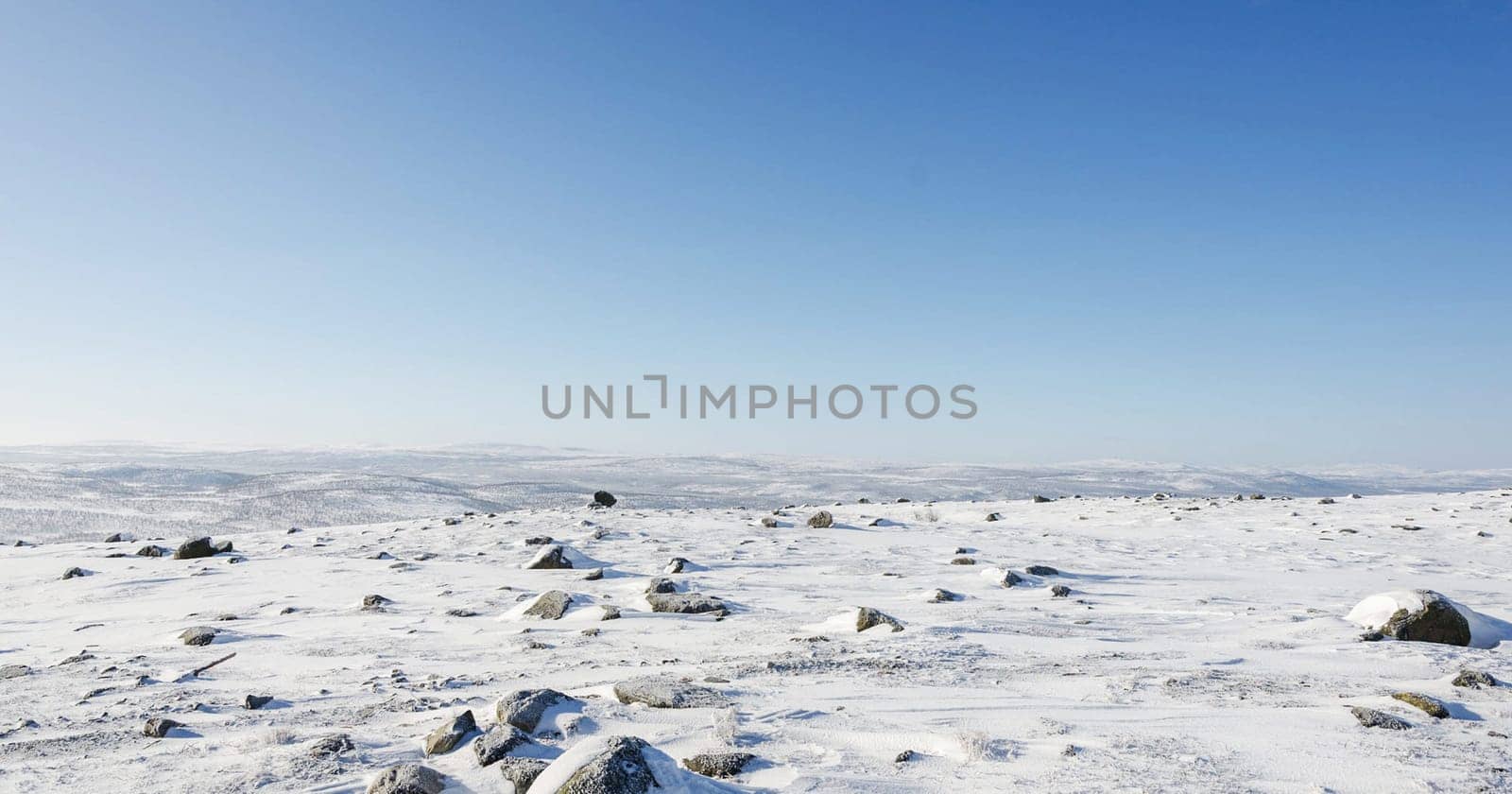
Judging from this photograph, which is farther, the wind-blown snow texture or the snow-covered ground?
the wind-blown snow texture

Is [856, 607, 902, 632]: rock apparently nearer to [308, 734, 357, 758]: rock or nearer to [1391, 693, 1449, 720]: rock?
[1391, 693, 1449, 720]: rock

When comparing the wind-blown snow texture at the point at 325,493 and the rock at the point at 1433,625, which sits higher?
the rock at the point at 1433,625

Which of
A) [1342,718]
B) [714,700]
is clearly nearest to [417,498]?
[714,700]

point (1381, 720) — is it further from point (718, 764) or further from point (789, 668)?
point (718, 764)

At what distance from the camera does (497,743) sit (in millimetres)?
3104

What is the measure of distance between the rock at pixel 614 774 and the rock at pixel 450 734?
1089 mm

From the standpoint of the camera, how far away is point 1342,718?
3514mm

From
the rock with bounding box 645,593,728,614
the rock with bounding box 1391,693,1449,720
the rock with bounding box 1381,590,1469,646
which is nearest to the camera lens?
the rock with bounding box 1391,693,1449,720

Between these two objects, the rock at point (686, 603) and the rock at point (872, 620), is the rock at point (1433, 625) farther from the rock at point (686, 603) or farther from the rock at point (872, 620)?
the rock at point (686, 603)

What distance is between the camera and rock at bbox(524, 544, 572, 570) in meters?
8.93

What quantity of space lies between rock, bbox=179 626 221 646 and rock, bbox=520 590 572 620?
7.64 feet

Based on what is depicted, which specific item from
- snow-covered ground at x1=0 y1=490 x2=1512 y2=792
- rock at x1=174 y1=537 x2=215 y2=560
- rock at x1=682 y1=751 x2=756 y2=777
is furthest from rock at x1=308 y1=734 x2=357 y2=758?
rock at x1=174 y1=537 x2=215 y2=560

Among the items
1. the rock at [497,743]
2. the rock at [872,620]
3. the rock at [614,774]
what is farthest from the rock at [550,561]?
the rock at [614,774]

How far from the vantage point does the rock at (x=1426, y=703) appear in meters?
3.56
